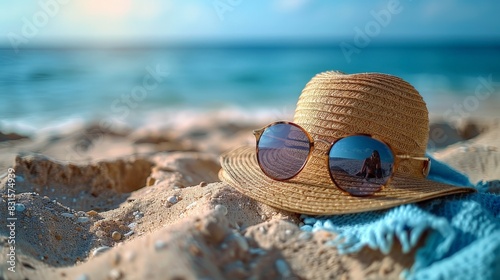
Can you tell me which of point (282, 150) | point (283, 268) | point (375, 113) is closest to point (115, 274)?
point (283, 268)

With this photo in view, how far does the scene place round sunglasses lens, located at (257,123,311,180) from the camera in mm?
2248

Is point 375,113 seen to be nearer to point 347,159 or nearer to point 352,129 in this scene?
point 352,129

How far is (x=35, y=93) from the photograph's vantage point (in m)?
11.9

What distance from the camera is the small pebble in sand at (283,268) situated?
158 centimetres

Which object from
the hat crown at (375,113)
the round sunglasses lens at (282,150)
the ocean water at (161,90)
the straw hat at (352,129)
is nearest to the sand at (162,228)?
the straw hat at (352,129)

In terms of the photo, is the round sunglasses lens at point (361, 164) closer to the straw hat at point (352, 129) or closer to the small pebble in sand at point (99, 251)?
the straw hat at point (352, 129)

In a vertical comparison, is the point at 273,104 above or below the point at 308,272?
above

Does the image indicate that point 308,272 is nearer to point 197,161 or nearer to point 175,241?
point 175,241

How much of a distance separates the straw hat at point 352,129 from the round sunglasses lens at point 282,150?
72 millimetres

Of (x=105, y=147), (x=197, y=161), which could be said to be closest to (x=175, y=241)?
(x=197, y=161)

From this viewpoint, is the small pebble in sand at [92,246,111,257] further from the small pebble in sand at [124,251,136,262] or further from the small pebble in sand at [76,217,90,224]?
the small pebble in sand at [124,251,136,262]

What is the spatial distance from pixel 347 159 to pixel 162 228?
38.9 inches

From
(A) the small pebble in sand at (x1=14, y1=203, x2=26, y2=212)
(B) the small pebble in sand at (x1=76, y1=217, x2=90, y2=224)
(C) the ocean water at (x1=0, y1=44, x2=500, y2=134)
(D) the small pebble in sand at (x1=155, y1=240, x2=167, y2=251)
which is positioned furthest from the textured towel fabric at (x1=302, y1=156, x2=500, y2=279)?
(C) the ocean water at (x1=0, y1=44, x2=500, y2=134)

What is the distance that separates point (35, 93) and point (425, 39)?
60576 mm
